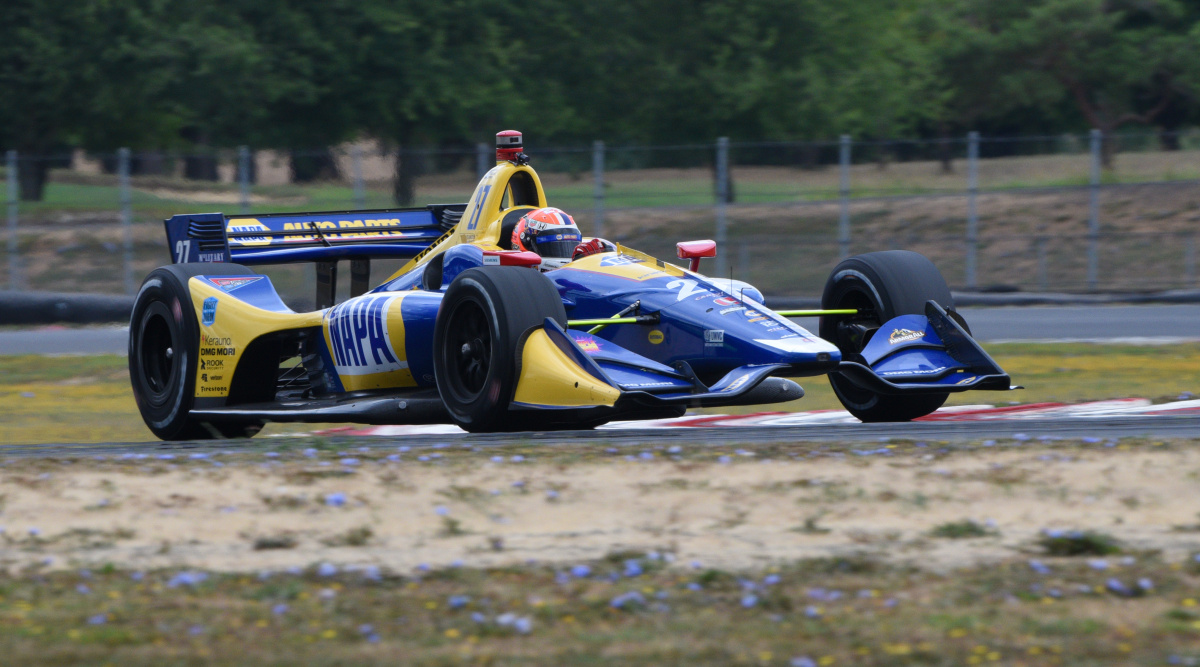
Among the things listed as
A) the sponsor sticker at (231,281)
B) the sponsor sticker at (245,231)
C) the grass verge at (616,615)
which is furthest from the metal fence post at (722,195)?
the grass verge at (616,615)

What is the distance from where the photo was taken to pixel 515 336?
25.8 feet

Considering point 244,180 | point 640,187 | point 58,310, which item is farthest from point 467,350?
point 640,187

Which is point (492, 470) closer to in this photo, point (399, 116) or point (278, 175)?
point (278, 175)

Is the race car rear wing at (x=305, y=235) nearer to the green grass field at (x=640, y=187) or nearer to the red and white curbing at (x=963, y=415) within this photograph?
the red and white curbing at (x=963, y=415)

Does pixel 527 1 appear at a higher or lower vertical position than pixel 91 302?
higher

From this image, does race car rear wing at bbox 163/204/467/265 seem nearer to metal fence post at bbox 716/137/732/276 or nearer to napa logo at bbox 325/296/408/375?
napa logo at bbox 325/296/408/375

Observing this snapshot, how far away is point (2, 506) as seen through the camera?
601 centimetres

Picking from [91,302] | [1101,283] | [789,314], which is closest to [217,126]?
[91,302]

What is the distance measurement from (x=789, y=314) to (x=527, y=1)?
2143 centimetres

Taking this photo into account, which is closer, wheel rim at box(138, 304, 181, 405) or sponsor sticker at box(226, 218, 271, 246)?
wheel rim at box(138, 304, 181, 405)

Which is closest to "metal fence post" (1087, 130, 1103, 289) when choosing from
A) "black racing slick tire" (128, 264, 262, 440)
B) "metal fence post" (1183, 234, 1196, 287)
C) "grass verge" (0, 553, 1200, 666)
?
"metal fence post" (1183, 234, 1196, 287)

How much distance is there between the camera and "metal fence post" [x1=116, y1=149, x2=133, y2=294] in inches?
771

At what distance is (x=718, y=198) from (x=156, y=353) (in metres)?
12.0

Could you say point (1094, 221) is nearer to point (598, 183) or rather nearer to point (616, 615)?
point (598, 183)
